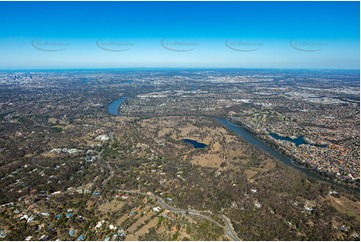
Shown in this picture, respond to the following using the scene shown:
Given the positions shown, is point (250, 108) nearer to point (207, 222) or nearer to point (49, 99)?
point (207, 222)

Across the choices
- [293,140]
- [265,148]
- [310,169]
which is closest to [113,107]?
[265,148]

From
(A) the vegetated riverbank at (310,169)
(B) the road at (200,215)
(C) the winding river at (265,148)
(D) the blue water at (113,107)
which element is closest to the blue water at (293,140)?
(A) the vegetated riverbank at (310,169)

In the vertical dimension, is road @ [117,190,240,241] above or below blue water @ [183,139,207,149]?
above

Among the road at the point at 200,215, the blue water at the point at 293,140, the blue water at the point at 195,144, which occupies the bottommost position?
the blue water at the point at 293,140

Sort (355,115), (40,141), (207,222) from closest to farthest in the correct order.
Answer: (207,222) → (40,141) → (355,115)

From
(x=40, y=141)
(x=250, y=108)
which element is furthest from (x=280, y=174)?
(x=250, y=108)

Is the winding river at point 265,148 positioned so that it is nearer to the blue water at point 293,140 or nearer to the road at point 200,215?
the blue water at point 293,140

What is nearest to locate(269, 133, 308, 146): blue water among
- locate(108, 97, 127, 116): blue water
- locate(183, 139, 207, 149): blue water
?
locate(183, 139, 207, 149): blue water

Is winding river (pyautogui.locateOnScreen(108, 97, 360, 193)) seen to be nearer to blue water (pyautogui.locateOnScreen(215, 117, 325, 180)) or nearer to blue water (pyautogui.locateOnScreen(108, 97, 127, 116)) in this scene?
blue water (pyautogui.locateOnScreen(215, 117, 325, 180))

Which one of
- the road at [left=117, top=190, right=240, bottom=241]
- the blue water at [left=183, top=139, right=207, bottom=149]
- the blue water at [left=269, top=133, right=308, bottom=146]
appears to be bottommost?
the blue water at [left=269, top=133, right=308, bottom=146]

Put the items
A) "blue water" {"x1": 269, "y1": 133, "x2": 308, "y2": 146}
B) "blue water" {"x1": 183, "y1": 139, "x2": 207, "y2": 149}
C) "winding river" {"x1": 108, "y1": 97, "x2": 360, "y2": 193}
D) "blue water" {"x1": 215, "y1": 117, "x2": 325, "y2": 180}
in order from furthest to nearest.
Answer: "blue water" {"x1": 269, "y1": 133, "x2": 308, "y2": 146} → "blue water" {"x1": 183, "y1": 139, "x2": 207, "y2": 149} → "blue water" {"x1": 215, "y1": 117, "x2": 325, "y2": 180} → "winding river" {"x1": 108, "y1": 97, "x2": 360, "y2": 193}

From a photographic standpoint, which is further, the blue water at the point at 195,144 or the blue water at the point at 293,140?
the blue water at the point at 293,140
